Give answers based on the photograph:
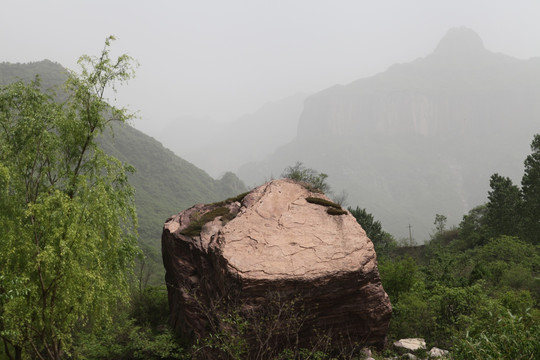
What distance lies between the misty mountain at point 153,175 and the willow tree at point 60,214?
6328 cm

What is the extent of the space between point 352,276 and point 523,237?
27.3 meters

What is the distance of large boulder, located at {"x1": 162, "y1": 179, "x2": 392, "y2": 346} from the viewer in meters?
10.1

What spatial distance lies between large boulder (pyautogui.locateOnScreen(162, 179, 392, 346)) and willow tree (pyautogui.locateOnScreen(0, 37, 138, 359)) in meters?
2.52

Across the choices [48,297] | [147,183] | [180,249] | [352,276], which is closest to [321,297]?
[352,276]

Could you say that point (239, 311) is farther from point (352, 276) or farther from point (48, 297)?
point (48, 297)

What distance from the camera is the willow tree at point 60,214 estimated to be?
9.88 metres

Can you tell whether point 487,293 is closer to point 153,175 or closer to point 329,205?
point 329,205

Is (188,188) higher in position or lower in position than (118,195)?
lower

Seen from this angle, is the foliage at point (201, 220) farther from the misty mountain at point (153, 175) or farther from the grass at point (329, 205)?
the misty mountain at point (153, 175)

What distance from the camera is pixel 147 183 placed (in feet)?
299

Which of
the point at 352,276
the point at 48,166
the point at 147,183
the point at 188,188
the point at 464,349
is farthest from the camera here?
the point at 188,188

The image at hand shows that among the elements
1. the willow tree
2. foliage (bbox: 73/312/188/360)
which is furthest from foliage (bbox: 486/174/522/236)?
the willow tree

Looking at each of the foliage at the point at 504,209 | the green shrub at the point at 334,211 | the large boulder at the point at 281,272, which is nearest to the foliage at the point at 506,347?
the large boulder at the point at 281,272

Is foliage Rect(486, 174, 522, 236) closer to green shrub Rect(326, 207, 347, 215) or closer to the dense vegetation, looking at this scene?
the dense vegetation
